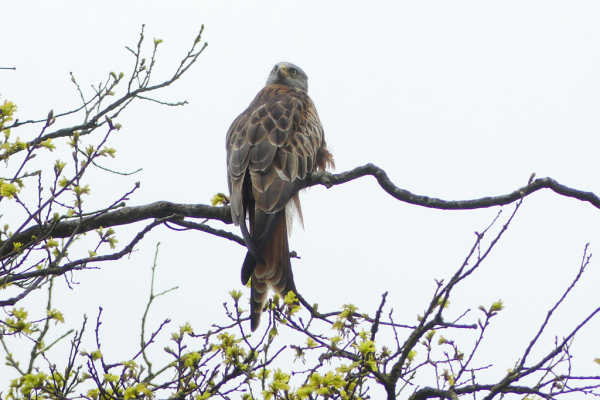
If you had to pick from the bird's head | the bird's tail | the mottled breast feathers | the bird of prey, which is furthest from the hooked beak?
the bird's tail

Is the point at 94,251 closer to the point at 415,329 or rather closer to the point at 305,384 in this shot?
the point at 305,384

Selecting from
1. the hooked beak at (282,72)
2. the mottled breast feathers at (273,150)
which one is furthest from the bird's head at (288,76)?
the mottled breast feathers at (273,150)

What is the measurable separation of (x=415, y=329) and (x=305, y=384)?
602mm

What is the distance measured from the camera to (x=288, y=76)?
8789 mm

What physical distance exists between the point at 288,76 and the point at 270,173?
3559 millimetres

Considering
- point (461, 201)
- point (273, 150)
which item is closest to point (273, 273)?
point (273, 150)

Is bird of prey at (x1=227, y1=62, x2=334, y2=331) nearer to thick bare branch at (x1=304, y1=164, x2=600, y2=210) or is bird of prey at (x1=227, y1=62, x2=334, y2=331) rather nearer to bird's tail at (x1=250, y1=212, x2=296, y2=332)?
bird's tail at (x1=250, y1=212, x2=296, y2=332)

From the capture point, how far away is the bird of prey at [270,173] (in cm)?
478

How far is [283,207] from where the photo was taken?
17.0 ft

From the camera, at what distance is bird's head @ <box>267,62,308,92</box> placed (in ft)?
28.7

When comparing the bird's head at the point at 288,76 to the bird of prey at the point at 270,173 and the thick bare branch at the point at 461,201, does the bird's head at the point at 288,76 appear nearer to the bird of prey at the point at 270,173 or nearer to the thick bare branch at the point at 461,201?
the bird of prey at the point at 270,173

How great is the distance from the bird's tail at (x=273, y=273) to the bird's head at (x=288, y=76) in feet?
12.6

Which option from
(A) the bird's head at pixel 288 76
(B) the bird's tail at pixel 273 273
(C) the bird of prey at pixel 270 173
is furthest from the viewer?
(A) the bird's head at pixel 288 76

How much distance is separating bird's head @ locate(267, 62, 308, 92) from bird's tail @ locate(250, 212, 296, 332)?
3828 millimetres
